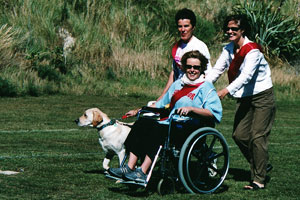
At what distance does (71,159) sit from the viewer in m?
8.59

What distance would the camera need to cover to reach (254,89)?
702cm

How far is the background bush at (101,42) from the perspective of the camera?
19.1m

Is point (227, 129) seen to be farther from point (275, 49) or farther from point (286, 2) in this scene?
point (286, 2)

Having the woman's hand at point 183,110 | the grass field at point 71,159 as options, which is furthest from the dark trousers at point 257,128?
the woman's hand at point 183,110

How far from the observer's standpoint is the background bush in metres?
19.1

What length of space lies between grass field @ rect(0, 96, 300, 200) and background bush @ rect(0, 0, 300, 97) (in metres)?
3.15

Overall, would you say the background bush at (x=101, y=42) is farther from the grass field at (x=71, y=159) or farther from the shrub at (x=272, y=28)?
the grass field at (x=71, y=159)

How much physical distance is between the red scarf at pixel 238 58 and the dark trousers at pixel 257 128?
1.10 feet

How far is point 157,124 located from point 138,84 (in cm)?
1389

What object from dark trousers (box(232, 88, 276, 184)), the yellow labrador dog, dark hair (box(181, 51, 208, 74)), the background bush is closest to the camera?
dark hair (box(181, 51, 208, 74))

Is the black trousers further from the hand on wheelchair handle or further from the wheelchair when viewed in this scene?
the hand on wheelchair handle

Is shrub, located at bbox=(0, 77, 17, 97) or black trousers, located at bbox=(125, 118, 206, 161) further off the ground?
black trousers, located at bbox=(125, 118, 206, 161)

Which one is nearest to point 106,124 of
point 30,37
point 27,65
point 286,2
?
point 27,65

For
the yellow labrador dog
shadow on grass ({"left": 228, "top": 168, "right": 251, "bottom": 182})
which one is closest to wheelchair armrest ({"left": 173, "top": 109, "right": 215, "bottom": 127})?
the yellow labrador dog
